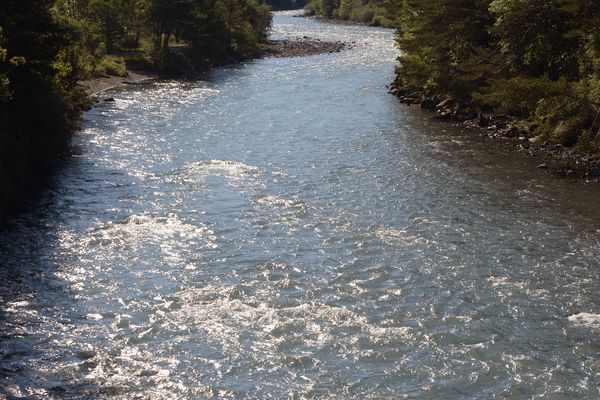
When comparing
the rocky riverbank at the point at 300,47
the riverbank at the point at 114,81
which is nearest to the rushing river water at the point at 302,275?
the riverbank at the point at 114,81

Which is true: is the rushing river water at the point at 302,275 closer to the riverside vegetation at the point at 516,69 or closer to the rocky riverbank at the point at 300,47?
the riverside vegetation at the point at 516,69

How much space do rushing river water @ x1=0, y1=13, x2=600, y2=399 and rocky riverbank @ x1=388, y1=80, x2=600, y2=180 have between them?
148 cm

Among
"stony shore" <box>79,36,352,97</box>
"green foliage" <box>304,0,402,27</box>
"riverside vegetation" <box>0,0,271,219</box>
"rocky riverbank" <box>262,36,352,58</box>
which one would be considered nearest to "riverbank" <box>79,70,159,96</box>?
"stony shore" <box>79,36,352,97</box>

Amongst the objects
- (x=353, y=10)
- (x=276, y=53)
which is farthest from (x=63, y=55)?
(x=353, y=10)

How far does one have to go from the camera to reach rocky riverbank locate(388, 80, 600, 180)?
3516 cm

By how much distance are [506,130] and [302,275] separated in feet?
81.2

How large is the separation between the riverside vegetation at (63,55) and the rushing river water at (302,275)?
6.37 feet

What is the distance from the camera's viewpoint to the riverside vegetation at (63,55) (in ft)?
102

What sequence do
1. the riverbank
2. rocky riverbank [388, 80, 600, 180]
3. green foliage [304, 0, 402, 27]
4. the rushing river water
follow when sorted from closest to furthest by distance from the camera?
the rushing river water < rocky riverbank [388, 80, 600, 180] < the riverbank < green foliage [304, 0, 402, 27]

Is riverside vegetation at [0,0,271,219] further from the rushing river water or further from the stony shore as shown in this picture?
the rushing river water

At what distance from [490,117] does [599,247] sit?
22.8 metres

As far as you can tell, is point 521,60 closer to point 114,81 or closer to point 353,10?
point 114,81

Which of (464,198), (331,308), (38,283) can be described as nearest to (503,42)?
(464,198)

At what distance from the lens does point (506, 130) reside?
4312cm
